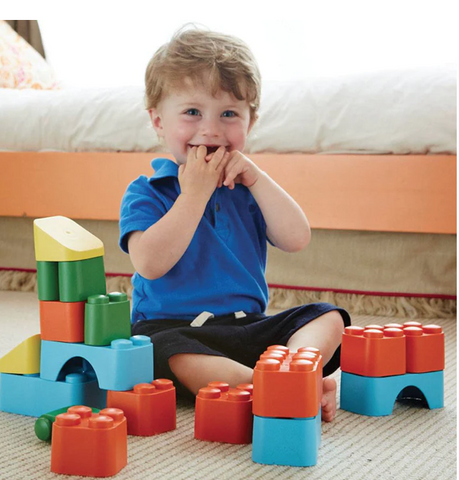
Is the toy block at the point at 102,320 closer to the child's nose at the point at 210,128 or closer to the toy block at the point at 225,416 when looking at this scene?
the toy block at the point at 225,416

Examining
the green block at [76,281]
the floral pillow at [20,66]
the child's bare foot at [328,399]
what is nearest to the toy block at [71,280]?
the green block at [76,281]

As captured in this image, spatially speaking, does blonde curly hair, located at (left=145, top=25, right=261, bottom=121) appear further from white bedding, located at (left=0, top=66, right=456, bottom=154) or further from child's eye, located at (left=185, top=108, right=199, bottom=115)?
white bedding, located at (left=0, top=66, right=456, bottom=154)

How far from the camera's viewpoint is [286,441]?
75cm

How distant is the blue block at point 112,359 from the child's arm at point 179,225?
151 millimetres

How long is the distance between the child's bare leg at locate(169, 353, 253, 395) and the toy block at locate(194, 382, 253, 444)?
0.33 feet

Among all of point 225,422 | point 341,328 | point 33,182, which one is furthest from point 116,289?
point 225,422

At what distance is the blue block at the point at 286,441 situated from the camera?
75 cm

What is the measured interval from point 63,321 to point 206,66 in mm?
451

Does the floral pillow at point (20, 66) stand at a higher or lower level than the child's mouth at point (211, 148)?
higher

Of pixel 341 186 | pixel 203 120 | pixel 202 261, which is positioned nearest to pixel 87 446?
pixel 202 261

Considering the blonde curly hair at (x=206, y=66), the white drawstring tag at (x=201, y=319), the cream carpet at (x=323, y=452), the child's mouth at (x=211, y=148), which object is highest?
the blonde curly hair at (x=206, y=66)

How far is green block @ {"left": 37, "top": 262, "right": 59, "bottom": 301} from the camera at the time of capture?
0.90 meters

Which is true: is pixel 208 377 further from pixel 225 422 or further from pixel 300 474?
pixel 300 474

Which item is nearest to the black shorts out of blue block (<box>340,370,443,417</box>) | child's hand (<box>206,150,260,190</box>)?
blue block (<box>340,370,443,417</box>)
